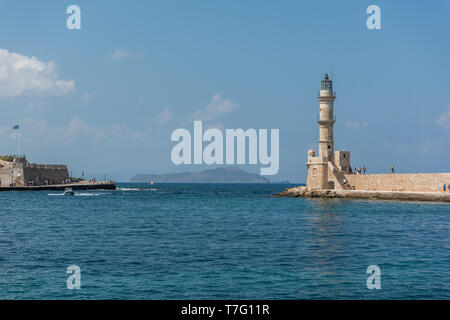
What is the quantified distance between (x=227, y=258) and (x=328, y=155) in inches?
1573

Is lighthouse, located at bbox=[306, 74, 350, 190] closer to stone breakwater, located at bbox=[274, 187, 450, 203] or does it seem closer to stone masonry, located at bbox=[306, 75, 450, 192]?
stone masonry, located at bbox=[306, 75, 450, 192]

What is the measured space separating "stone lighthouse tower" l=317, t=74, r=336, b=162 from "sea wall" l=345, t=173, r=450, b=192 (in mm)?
3419

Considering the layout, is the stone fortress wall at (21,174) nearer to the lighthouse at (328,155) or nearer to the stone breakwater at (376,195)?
the stone breakwater at (376,195)

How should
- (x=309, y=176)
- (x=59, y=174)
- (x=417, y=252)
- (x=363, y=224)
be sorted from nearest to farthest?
(x=417, y=252)
(x=363, y=224)
(x=309, y=176)
(x=59, y=174)

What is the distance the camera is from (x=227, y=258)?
17469 millimetres

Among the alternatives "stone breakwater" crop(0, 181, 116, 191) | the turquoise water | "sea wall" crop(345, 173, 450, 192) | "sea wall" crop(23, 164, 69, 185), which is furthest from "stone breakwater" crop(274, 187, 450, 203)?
"sea wall" crop(23, 164, 69, 185)

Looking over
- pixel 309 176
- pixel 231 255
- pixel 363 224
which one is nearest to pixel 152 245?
pixel 231 255

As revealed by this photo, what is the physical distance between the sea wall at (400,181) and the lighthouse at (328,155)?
1340 millimetres

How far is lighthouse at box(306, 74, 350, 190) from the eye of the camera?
55.3 m

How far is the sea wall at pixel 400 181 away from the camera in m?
45.7

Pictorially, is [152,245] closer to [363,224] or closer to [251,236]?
[251,236]

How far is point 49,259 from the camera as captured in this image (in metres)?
17.4
